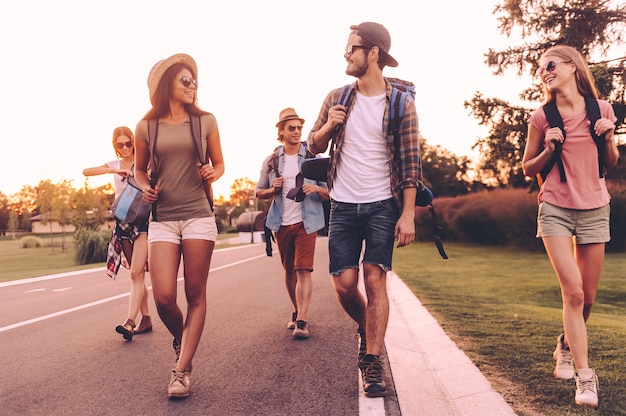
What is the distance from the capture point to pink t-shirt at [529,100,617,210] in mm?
3826

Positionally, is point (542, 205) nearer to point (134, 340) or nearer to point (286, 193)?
point (286, 193)

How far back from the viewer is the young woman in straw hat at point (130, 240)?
5.89m

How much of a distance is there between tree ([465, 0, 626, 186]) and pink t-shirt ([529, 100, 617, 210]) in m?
6.18

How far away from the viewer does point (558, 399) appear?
3.55 meters

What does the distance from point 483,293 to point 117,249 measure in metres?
6.72

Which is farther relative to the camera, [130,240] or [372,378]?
[130,240]

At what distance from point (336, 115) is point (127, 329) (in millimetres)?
3216

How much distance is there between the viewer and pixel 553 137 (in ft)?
12.5

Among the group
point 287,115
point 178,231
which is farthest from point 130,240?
point 178,231

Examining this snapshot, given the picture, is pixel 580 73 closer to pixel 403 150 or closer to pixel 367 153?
pixel 403 150

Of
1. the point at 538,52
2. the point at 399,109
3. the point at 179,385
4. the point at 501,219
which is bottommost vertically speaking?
the point at 179,385

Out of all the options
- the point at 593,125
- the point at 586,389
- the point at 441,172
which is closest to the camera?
the point at 586,389

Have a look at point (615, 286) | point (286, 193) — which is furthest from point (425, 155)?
point (286, 193)

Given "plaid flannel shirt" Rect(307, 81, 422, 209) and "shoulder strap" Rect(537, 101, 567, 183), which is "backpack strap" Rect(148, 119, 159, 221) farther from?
"shoulder strap" Rect(537, 101, 567, 183)
